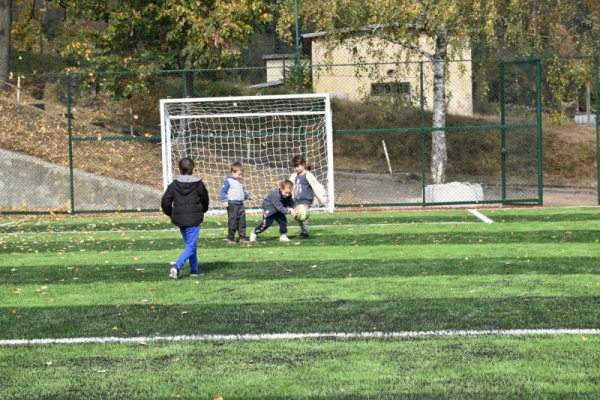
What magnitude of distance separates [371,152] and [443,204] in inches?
415

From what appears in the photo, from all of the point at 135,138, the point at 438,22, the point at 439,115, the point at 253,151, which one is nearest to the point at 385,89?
the point at 439,115

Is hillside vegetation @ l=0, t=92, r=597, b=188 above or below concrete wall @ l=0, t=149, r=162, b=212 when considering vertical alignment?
above

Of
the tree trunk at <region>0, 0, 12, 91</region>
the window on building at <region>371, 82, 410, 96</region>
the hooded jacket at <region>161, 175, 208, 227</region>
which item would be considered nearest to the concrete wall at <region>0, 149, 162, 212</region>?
the tree trunk at <region>0, 0, 12, 91</region>

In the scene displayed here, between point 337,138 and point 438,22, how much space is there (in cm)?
923

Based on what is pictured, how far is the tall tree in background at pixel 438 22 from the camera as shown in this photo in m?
24.2

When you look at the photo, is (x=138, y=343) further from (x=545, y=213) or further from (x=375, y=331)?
(x=545, y=213)

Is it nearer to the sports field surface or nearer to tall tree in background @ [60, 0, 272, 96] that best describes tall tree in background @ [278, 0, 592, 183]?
tall tree in background @ [60, 0, 272, 96]

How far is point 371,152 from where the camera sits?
33.1 m

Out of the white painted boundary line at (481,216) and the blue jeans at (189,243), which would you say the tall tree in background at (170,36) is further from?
the blue jeans at (189,243)

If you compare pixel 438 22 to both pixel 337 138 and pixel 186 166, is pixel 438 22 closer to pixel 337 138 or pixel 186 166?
pixel 337 138

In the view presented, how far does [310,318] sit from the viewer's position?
29.3ft

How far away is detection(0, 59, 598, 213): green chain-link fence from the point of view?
23484 mm

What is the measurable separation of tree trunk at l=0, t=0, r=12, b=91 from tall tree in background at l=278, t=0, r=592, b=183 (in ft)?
28.1

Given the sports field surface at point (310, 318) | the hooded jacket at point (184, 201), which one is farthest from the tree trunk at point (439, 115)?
the hooded jacket at point (184, 201)
